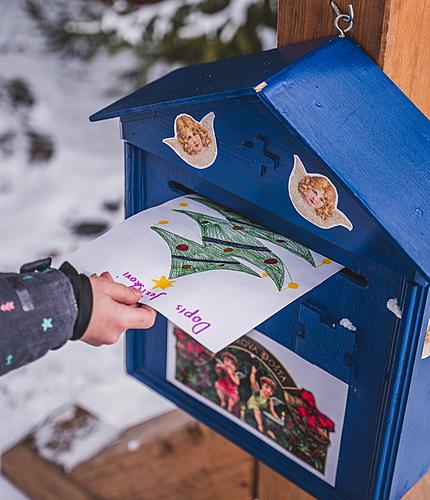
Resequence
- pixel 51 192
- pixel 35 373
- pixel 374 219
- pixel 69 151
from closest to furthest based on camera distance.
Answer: pixel 374 219 < pixel 35 373 < pixel 51 192 < pixel 69 151

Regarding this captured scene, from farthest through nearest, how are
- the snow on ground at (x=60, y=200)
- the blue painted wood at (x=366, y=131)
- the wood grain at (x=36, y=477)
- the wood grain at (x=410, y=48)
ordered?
the snow on ground at (x=60, y=200) < the wood grain at (x=36, y=477) < the wood grain at (x=410, y=48) < the blue painted wood at (x=366, y=131)

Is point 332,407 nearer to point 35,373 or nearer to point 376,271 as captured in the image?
point 376,271

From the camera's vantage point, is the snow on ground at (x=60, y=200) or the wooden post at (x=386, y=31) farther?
the snow on ground at (x=60, y=200)

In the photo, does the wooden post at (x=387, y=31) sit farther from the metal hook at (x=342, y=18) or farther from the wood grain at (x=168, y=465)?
the wood grain at (x=168, y=465)

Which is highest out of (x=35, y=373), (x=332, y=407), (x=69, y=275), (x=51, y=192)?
(x=69, y=275)

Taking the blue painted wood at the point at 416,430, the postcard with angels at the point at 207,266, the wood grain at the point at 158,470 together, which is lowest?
the wood grain at the point at 158,470

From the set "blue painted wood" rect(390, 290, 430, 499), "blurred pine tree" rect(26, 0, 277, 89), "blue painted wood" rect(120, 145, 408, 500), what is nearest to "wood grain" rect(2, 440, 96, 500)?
"blue painted wood" rect(120, 145, 408, 500)

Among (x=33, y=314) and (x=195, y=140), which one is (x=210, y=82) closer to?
(x=195, y=140)

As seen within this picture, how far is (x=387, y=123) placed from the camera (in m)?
0.78

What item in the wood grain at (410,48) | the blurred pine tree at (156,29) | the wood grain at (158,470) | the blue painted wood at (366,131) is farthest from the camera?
the blurred pine tree at (156,29)

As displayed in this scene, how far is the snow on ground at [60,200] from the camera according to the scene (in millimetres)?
2105

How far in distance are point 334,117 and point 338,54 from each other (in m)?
0.10

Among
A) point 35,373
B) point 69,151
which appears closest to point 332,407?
point 35,373

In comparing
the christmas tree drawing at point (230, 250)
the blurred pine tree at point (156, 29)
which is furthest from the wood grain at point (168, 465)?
the blurred pine tree at point (156, 29)
